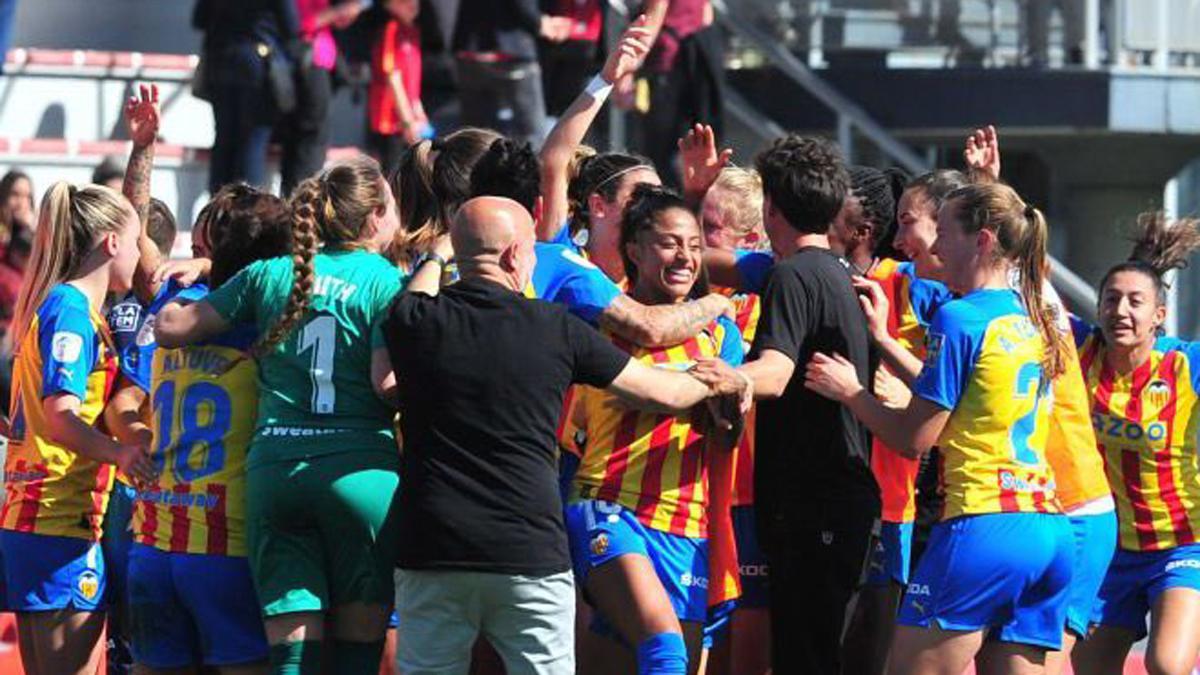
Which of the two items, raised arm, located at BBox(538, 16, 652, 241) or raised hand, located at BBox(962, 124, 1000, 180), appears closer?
raised arm, located at BBox(538, 16, 652, 241)

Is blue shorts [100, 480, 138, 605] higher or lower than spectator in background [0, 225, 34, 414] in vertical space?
lower

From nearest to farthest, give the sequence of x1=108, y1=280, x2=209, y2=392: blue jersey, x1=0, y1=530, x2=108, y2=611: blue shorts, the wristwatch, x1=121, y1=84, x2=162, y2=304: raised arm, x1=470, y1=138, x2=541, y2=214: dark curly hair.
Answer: the wristwatch
x1=470, y1=138, x2=541, y2=214: dark curly hair
x1=0, y1=530, x2=108, y2=611: blue shorts
x1=108, y1=280, x2=209, y2=392: blue jersey
x1=121, y1=84, x2=162, y2=304: raised arm

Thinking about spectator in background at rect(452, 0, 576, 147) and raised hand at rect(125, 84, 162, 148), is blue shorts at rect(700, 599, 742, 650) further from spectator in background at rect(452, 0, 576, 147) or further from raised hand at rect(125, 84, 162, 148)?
spectator in background at rect(452, 0, 576, 147)

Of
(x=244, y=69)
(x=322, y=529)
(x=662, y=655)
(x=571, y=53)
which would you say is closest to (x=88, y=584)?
(x=322, y=529)

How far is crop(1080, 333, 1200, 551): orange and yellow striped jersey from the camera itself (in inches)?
308

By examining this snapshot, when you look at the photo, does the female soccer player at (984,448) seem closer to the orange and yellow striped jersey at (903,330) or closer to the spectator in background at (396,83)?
the orange and yellow striped jersey at (903,330)

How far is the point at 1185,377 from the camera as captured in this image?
783 centimetres

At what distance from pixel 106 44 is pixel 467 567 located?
11.2m

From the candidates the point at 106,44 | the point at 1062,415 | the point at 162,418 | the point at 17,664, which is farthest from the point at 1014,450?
the point at 106,44

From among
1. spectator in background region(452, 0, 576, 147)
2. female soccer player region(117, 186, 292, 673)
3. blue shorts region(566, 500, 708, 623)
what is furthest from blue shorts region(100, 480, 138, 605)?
spectator in background region(452, 0, 576, 147)

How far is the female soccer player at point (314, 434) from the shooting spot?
6281mm

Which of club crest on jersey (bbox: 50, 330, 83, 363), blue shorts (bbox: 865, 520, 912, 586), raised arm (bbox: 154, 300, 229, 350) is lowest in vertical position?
blue shorts (bbox: 865, 520, 912, 586)

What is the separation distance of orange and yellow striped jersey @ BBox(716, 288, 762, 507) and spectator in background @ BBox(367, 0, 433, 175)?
5881mm

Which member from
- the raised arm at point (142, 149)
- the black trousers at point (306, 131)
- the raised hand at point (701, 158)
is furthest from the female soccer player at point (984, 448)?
the black trousers at point (306, 131)
